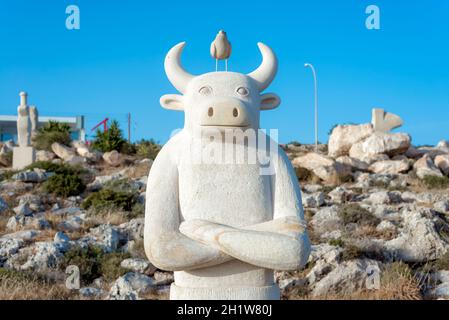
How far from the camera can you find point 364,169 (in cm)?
1697

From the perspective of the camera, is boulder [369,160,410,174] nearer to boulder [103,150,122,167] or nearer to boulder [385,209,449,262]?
boulder [385,209,449,262]

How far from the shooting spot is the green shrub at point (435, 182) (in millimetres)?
14844

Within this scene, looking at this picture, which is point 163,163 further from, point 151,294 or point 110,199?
point 110,199

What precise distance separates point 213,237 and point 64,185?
10565 millimetres

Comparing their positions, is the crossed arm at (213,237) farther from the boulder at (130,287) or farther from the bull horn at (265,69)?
the boulder at (130,287)

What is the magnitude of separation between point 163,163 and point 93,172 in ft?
42.5

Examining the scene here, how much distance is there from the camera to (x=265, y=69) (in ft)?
13.3

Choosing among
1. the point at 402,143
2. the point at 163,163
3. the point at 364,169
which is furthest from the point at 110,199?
the point at 402,143

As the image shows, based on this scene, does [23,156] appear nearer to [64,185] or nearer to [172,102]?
[64,185]

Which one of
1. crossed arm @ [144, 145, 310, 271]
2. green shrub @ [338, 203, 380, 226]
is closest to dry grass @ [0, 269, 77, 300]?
crossed arm @ [144, 145, 310, 271]

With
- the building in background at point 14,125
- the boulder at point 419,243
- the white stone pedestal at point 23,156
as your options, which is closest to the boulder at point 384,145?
the boulder at point 419,243

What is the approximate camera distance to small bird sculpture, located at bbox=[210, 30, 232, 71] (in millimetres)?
4566

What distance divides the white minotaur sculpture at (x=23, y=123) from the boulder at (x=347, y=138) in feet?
39.2

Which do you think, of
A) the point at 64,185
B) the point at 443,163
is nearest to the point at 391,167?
→ the point at 443,163
